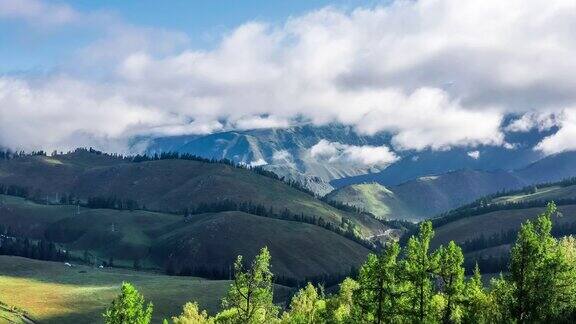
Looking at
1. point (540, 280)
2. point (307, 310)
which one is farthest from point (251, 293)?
point (540, 280)

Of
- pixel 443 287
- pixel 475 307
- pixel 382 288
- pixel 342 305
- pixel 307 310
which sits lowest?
pixel 307 310

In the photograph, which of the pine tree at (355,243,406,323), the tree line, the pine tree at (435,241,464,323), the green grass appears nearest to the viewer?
the pine tree at (355,243,406,323)

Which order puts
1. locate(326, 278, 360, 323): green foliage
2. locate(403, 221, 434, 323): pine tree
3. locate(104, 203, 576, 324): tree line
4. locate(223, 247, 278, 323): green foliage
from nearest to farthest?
locate(104, 203, 576, 324): tree line < locate(403, 221, 434, 323): pine tree < locate(223, 247, 278, 323): green foliage < locate(326, 278, 360, 323): green foliage

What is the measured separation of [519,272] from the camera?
224 ft

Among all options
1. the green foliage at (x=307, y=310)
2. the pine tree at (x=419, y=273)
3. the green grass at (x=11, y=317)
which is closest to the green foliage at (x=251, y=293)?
the green foliage at (x=307, y=310)

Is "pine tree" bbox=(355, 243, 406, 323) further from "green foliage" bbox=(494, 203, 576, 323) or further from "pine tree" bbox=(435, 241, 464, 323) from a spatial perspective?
"green foliage" bbox=(494, 203, 576, 323)

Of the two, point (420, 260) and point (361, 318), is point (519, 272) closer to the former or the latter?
point (420, 260)

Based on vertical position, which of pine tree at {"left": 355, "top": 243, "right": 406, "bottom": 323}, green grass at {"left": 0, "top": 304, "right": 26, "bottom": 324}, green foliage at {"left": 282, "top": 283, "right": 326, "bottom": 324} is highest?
pine tree at {"left": 355, "top": 243, "right": 406, "bottom": 323}

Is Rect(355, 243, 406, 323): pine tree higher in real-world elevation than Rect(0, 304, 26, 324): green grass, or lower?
higher

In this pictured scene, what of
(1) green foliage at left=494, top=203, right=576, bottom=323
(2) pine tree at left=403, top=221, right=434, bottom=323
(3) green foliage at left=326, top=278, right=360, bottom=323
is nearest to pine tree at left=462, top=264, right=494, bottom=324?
(1) green foliage at left=494, top=203, right=576, bottom=323

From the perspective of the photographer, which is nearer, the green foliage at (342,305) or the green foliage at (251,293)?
the green foliage at (251,293)

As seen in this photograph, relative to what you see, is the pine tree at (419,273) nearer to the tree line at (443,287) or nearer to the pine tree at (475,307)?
the tree line at (443,287)

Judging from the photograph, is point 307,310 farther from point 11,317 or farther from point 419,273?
point 11,317

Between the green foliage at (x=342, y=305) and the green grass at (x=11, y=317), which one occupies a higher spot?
the green foliage at (x=342, y=305)
